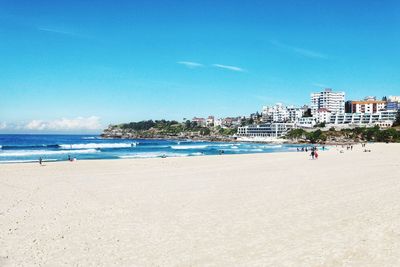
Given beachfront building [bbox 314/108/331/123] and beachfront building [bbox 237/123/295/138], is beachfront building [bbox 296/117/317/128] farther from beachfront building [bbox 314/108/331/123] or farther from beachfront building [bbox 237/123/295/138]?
beachfront building [bbox 237/123/295/138]

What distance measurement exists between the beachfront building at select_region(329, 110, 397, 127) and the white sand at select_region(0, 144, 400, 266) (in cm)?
15345

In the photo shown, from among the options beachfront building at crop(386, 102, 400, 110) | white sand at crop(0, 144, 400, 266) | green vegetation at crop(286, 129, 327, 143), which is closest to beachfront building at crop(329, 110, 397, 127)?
beachfront building at crop(386, 102, 400, 110)

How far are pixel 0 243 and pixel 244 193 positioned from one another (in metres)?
10.6

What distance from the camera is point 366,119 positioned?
166 meters

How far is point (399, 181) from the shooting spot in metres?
19.6

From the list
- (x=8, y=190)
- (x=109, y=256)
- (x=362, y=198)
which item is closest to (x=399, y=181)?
(x=362, y=198)

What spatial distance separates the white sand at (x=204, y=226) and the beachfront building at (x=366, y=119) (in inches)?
6041

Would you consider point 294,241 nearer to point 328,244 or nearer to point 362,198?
point 328,244

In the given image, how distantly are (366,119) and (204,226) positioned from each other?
173 meters

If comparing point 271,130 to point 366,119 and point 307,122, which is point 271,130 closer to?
point 307,122

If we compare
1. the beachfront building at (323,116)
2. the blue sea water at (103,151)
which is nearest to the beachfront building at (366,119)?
the beachfront building at (323,116)

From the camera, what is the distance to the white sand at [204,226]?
8.20 m

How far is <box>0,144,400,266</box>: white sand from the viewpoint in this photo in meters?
8.20

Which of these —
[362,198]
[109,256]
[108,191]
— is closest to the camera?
[109,256]
